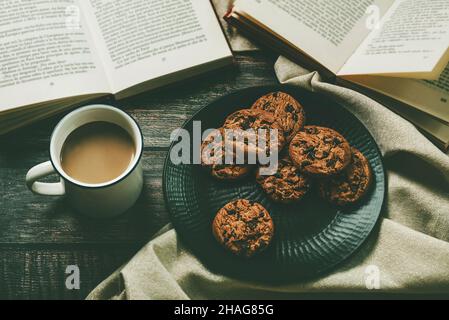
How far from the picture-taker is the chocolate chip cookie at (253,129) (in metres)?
0.82

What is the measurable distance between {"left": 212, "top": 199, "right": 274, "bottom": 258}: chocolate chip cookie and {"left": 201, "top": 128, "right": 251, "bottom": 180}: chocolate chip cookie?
0.05m

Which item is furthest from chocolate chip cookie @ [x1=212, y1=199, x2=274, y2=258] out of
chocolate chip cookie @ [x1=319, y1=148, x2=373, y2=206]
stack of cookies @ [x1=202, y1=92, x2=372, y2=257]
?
chocolate chip cookie @ [x1=319, y1=148, x2=373, y2=206]

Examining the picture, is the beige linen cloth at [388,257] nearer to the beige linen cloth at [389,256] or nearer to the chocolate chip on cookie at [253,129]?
the beige linen cloth at [389,256]

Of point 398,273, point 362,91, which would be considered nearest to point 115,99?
point 362,91

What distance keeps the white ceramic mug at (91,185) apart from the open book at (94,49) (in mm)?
110

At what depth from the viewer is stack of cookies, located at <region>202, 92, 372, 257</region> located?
0.80 metres

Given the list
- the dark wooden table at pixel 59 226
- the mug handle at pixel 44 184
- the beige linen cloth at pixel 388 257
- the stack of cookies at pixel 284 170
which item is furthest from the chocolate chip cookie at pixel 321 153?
the mug handle at pixel 44 184

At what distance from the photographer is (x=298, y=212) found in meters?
0.84

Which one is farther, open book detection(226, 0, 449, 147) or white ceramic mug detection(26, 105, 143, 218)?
open book detection(226, 0, 449, 147)

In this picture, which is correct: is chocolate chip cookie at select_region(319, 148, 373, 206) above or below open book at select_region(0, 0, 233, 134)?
below

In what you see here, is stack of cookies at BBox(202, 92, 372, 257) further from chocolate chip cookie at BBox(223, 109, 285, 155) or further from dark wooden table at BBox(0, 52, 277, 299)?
dark wooden table at BBox(0, 52, 277, 299)

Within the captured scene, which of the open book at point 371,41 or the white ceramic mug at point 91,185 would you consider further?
the open book at point 371,41

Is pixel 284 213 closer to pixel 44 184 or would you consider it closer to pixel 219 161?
pixel 219 161
